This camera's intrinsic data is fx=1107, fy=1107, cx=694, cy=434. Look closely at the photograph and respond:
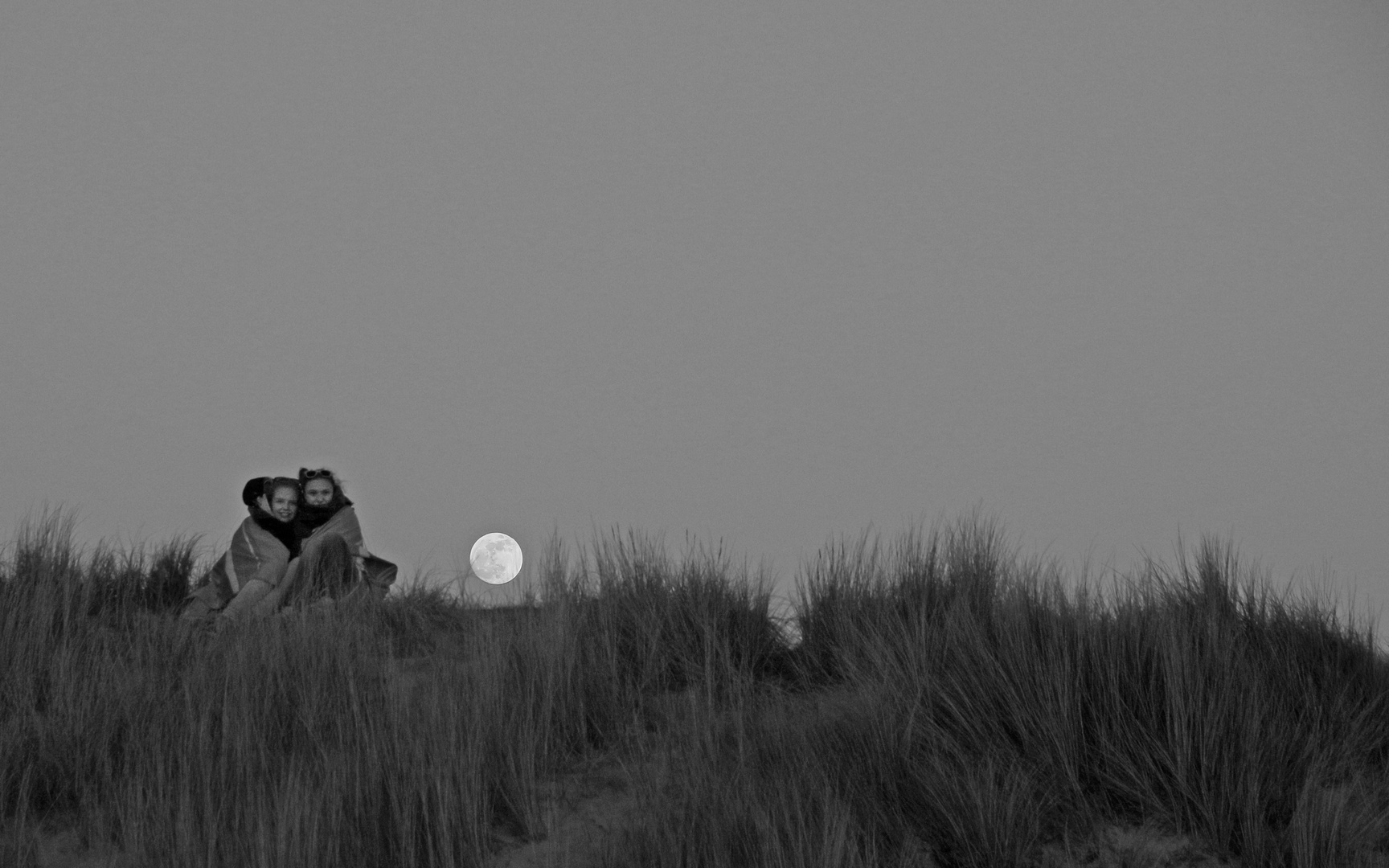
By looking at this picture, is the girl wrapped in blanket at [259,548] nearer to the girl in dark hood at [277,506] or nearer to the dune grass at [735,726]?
the girl in dark hood at [277,506]

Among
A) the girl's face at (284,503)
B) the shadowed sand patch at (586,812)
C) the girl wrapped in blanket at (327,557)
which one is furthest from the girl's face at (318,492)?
the shadowed sand patch at (586,812)

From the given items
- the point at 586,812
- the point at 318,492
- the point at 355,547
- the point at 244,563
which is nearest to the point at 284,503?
the point at 318,492

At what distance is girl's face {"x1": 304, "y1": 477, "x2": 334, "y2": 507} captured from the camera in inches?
295

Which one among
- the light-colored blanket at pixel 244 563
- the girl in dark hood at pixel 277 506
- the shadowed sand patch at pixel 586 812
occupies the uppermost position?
the girl in dark hood at pixel 277 506

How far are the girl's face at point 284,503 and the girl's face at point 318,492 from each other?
0.11 metres

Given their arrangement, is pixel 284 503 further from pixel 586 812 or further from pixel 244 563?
pixel 586 812

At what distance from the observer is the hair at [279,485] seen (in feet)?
24.0

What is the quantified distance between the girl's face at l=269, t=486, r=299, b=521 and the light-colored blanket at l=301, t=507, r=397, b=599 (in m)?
0.20

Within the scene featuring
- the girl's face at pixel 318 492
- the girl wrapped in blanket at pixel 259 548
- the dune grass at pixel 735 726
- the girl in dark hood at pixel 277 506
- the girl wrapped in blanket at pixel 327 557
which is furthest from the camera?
the girl's face at pixel 318 492

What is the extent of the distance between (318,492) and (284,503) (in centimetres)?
27

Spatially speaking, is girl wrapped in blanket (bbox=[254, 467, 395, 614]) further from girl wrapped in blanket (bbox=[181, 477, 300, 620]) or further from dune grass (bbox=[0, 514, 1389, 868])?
dune grass (bbox=[0, 514, 1389, 868])

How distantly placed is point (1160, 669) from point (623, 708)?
2.34m

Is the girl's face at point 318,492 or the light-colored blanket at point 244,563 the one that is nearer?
the light-colored blanket at point 244,563

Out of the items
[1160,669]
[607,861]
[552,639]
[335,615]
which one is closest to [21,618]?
[335,615]
